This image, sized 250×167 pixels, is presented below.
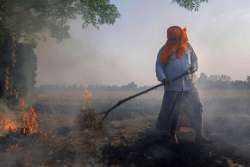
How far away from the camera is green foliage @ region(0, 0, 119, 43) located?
1522 cm

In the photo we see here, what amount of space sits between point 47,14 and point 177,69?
7.58 metres

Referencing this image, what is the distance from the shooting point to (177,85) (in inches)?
397

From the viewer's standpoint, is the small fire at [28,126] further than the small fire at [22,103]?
No

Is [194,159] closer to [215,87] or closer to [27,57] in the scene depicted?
[27,57]

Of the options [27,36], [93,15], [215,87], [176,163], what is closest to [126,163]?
[176,163]

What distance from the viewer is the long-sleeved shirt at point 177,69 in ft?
33.1

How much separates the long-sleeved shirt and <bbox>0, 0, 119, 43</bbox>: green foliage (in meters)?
6.26

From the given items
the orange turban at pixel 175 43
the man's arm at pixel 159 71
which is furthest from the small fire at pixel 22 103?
the orange turban at pixel 175 43

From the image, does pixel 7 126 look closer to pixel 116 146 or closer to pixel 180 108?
pixel 116 146

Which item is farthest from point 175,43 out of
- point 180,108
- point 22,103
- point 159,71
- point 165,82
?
point 22,103

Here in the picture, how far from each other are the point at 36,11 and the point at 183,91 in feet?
27.1

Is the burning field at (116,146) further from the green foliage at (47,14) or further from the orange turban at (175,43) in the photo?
the green foliage at (47,14)

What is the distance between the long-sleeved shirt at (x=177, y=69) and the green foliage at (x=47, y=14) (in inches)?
247

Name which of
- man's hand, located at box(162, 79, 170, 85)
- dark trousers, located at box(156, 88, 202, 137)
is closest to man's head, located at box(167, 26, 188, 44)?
man's hand, located at box(162, 79, 170, 85)
